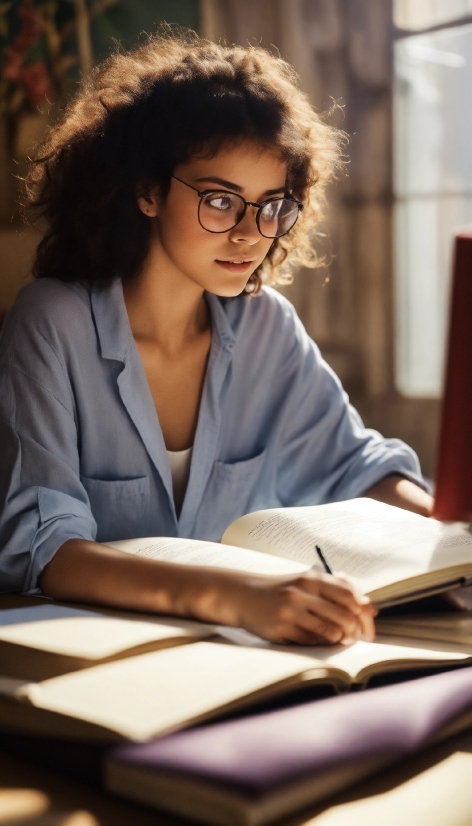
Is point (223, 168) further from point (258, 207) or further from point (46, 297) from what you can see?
point (46, 297)

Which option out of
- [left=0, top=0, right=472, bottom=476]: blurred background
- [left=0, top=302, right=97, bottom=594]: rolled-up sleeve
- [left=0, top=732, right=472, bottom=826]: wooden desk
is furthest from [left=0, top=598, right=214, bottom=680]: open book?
[left=0, top=0, right=472, bottom=476]: blurred background

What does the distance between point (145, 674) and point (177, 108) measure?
100 centimetres

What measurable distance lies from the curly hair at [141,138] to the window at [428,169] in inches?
48.6

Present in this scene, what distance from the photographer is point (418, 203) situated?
294cm

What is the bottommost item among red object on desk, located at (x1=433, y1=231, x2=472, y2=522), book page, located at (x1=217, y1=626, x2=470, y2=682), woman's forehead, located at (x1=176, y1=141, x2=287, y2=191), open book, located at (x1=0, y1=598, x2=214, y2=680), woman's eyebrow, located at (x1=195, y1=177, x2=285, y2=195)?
book page, located at (x1=217, y1=626, x2=470, y2=682)

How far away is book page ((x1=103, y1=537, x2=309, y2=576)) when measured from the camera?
1027 mm

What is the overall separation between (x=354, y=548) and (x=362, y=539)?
0.03 m

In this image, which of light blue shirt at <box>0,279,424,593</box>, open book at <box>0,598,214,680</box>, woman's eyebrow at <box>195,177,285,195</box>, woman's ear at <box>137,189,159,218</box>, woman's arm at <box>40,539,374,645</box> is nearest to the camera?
open book at <box>0,598,214,680</box>

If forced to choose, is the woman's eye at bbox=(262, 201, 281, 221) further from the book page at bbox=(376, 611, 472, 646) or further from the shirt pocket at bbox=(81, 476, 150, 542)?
the book page at bbox=(376, 611, 472, 646)

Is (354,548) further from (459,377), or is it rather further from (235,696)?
(235,696)

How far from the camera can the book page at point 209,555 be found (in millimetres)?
1027

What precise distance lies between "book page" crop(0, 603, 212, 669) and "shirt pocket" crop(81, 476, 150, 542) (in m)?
0.50

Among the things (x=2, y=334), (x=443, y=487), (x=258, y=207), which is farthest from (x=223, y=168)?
(x=443, y=487)

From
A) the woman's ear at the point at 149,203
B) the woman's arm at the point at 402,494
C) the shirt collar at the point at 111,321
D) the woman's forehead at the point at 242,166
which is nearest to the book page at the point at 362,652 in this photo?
the woman's arm at the point at 402,494
